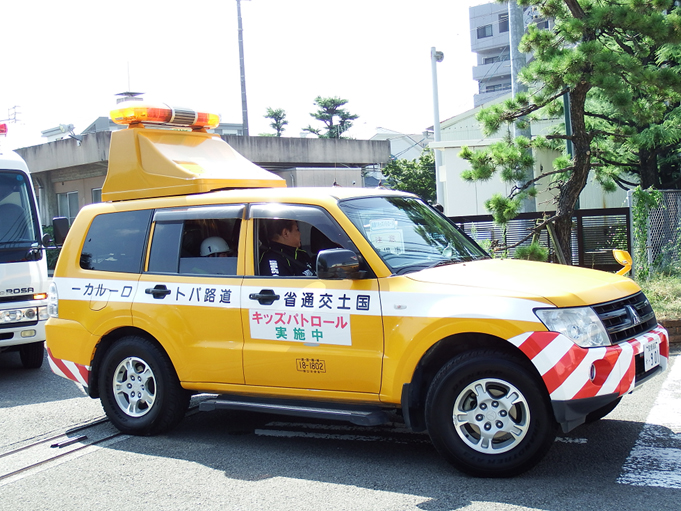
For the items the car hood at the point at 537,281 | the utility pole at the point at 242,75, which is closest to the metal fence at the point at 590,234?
the car hood at the point at 537,281

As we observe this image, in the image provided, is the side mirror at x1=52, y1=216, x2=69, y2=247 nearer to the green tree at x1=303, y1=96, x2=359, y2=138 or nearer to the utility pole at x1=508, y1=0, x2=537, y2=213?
the utility pole at x1=508, y1=0, x2=537, y2=213

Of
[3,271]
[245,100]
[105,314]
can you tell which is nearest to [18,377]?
[3,271]

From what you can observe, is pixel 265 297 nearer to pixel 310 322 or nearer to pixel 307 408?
pixel 310 322

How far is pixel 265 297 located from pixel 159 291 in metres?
1.06

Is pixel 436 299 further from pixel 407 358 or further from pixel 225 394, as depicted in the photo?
pixel 225 394

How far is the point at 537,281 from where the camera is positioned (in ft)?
15.9

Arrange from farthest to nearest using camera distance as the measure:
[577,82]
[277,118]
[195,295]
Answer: [277,118] < [577,82] < [195,295]

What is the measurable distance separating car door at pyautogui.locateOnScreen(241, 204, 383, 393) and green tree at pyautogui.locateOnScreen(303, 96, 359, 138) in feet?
165

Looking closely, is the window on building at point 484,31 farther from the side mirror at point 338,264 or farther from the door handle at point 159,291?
the side mirror at point 338,264

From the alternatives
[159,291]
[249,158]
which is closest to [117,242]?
[159,291]

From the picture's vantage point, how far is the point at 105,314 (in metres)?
6.26

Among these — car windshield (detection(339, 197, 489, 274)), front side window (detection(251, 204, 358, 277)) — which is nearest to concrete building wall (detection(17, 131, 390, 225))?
car windshield (detection(339, 197, 489, 274))

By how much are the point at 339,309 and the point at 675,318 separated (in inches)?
217

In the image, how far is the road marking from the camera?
14.9 ft
